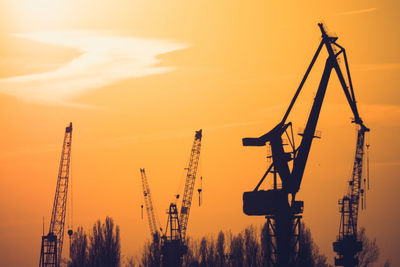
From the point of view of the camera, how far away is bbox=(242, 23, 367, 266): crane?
80.1 m

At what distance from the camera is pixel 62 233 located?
13038cm

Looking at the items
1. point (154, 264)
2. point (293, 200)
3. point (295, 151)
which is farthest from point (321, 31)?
point (154, 264)

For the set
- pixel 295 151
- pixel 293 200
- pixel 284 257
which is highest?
pixel 295 151

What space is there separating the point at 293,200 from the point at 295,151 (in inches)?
224

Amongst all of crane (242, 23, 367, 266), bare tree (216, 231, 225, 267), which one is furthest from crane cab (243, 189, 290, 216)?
bare tree (216, 231, 225, 267)

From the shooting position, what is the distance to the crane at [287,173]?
80062 millimetres

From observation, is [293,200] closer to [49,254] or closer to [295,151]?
[295,151]

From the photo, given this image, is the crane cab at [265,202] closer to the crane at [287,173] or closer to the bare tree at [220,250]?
the crane at [287,173]

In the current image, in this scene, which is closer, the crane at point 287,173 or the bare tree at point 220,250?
the crane at point 287,173

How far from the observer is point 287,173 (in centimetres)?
8188

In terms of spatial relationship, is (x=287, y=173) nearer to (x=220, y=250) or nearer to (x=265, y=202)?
(x=265, y=202)

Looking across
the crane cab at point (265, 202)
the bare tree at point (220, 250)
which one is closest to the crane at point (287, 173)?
Answer: the crane cab at point (265, 202)

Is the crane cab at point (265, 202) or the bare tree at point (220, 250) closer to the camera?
the crane cab at point (265, 202)

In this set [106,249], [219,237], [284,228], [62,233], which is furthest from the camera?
[219,237]
